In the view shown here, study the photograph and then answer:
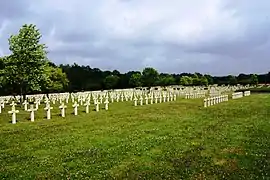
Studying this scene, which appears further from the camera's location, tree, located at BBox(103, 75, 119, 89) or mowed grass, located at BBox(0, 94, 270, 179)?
tree, located at BBox(103, 75, 119, 89)

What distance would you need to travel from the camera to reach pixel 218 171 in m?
9.31

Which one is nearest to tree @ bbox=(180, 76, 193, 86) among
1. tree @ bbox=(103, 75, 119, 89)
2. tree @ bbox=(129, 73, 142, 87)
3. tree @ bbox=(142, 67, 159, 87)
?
tree @ bbox=(142, 67, 159, 87)

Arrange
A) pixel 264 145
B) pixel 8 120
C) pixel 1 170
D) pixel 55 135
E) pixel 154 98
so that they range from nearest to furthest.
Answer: pixel 1 170 → pixel 264 145 → pixel 55 135 → pixel 8 120 → pixel 154 98

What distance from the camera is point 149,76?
90375mm

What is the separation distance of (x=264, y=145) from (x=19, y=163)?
803 centimetres

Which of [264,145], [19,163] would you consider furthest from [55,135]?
[264,145]

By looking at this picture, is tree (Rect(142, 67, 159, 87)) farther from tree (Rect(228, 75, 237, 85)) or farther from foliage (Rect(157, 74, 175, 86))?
tree (Rect(228, 75, 237, 85))

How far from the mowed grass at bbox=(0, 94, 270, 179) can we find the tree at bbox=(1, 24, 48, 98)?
16.0 metres

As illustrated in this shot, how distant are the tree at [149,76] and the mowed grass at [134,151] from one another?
72153 millimetres

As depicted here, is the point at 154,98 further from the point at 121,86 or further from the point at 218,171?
the point at 121,86

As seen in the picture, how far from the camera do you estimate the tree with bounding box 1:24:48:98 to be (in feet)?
107

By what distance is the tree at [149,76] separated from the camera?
3524 inches

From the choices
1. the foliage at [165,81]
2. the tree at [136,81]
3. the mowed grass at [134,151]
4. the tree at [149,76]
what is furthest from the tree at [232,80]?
the mowed grass at [134,151]

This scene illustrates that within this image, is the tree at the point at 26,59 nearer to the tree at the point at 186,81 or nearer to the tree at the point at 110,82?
the tree at the point at 110,82
